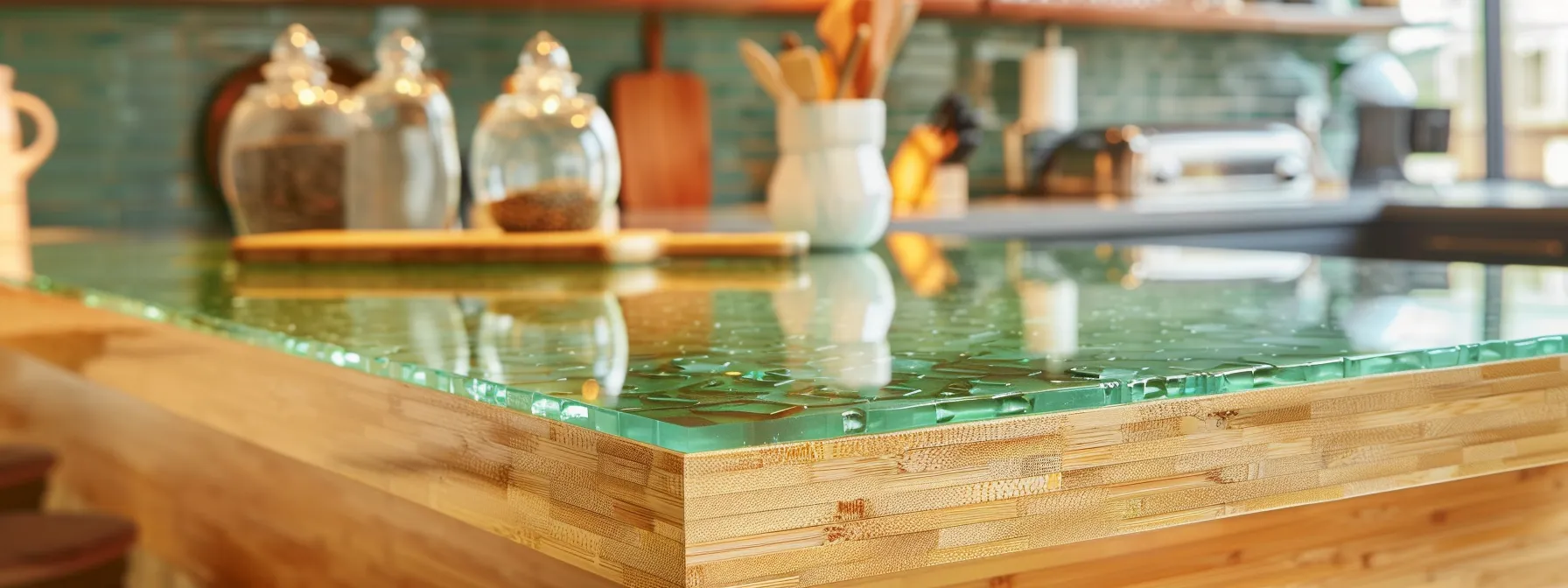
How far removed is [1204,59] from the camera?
427 cm

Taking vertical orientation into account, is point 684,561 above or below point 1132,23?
below

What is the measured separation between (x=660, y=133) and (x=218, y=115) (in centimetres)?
94

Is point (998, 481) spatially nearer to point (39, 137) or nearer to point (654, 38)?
point (39, 137)

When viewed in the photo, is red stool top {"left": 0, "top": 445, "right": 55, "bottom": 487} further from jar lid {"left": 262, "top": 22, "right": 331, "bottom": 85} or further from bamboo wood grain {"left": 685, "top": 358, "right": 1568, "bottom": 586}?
bamboo wood grain {"left": 685, "top": 358, "right": 1568, "bottom": 586}

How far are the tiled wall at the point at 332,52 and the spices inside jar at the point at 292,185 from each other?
1549 mm

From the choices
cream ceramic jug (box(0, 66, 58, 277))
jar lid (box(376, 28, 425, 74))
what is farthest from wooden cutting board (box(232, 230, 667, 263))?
cream ceramic jug (box(0, 66, 58, 277))

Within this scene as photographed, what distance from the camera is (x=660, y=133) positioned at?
3.45 meters

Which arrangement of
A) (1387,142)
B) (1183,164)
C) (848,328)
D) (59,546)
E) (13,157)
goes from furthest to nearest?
(1387,142) → (1183,164) → (13,157) → (59,546) → (848,328)

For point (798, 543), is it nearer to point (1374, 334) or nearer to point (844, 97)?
point (1374, 334)

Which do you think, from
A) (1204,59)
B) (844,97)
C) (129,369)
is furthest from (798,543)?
(1204,59)

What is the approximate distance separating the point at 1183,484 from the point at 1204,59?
154 inches

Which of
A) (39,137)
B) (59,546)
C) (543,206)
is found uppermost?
(39,137)

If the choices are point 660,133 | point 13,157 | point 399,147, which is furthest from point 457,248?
point 660,133

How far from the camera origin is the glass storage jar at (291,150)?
5.37 ft
